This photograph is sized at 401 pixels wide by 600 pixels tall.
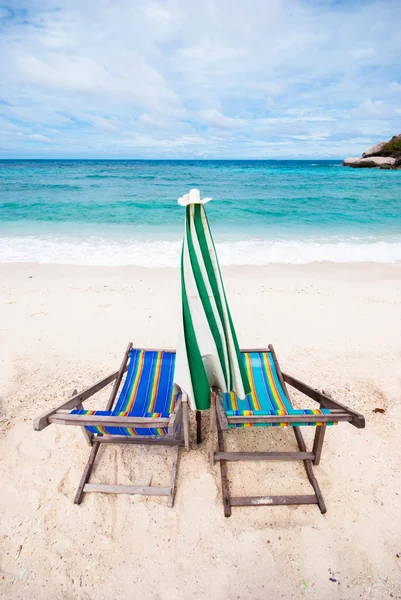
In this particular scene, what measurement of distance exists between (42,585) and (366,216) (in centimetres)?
1906

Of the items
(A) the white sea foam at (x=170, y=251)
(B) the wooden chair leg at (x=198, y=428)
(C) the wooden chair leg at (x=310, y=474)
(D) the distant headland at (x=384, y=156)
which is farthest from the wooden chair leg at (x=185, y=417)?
(D) the distant headland at (x=384, y=156)

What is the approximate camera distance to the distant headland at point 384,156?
163 feet

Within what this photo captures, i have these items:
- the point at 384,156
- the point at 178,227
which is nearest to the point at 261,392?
the point at 178,227

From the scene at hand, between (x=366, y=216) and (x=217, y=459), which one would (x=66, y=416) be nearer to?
(x=217, y=459)

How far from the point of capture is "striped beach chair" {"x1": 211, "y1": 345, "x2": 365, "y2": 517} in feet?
8.46

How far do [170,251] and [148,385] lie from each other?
794cm

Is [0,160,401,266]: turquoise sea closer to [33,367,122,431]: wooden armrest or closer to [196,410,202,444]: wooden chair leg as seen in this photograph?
[33,367,122,431]: wooden armrest

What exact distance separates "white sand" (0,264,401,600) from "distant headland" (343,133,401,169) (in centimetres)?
5534

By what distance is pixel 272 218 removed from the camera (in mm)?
17016

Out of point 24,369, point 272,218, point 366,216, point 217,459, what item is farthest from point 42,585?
point 366,216

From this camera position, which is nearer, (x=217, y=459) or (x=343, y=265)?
(x=217, y=459)

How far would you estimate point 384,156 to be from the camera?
178ft

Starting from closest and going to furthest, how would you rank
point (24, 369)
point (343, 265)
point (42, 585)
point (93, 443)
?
point (42, 585) < point (93, 443) < point (24, 369) < point (343, 265)

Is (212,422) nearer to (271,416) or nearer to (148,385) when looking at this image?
(271,416)
